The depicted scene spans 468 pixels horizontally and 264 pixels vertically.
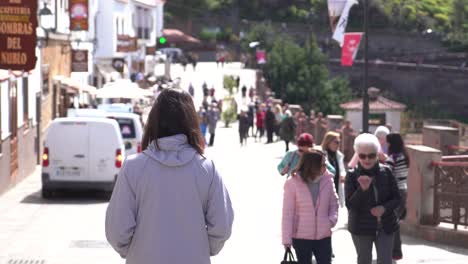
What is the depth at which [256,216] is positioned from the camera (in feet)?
68.4

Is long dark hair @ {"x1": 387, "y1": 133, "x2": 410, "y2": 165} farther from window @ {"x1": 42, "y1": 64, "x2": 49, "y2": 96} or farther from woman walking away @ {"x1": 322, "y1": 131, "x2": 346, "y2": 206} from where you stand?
window @ {"x1": 42, "y1": 64, "x2": 49, "y2": 96}

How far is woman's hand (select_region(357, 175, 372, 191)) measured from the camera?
10033 millimetres

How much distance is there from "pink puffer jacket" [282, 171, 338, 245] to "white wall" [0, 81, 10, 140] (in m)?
15.1

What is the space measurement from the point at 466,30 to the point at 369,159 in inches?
4354

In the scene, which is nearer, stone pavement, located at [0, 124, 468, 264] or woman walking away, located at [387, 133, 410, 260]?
woman walking away, located at [387, 133, 410, 260]

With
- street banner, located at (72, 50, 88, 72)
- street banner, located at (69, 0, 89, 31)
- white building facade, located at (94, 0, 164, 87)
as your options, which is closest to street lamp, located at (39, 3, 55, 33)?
street banner, located at (69, 0, 89, 31)

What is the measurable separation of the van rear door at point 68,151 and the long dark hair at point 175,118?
16615 millimetres

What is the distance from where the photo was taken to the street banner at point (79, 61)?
1590 inches

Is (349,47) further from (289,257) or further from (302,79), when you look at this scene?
(302,79)

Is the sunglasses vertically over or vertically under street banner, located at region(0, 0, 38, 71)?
under

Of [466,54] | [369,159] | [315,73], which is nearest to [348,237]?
[369,159]

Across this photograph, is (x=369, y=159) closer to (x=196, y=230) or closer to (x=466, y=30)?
(x=196, y=230)

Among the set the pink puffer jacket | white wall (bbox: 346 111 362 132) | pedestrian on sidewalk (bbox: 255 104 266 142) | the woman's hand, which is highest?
the woman's hand

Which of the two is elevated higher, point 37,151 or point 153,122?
point 153,122
